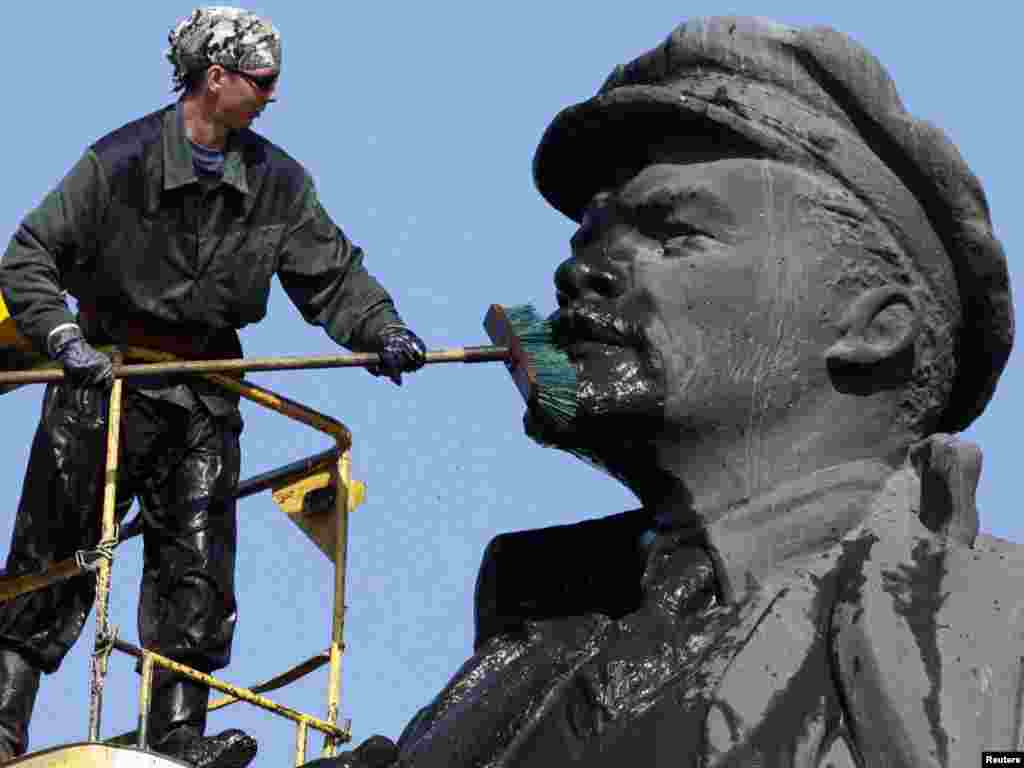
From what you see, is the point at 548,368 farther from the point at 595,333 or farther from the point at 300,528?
the point at 300,528

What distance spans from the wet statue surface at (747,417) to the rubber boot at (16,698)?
1782 millimetres

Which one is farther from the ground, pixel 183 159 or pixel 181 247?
pixel 183 159

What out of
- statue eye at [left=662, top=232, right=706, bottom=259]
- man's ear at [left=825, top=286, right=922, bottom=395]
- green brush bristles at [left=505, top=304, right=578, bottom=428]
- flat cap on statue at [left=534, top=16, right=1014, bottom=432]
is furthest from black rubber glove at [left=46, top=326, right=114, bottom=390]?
man's ear at [left=825, top=286, right=922, bottom=395]

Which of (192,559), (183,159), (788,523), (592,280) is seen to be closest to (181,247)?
(183,159)

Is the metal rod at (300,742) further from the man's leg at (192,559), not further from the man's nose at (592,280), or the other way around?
the man's nose at (592,280)

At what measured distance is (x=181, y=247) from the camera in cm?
1934

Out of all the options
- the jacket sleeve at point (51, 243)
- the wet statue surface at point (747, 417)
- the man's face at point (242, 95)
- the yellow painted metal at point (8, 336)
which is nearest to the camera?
the wet statue surface at point (747, 417)

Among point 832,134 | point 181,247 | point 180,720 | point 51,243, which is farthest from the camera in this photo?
point 181,247

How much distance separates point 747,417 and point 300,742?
2183 mm

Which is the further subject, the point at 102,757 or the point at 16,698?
the point at 16,698

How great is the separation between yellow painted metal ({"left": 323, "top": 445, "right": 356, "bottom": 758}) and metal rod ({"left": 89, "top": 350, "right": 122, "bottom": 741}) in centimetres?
92

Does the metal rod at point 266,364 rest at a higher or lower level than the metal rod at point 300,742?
higher

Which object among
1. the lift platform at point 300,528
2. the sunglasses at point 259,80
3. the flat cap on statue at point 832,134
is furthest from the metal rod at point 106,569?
the flat cap on statue at point 832,134

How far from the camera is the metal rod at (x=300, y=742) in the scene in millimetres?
18453
